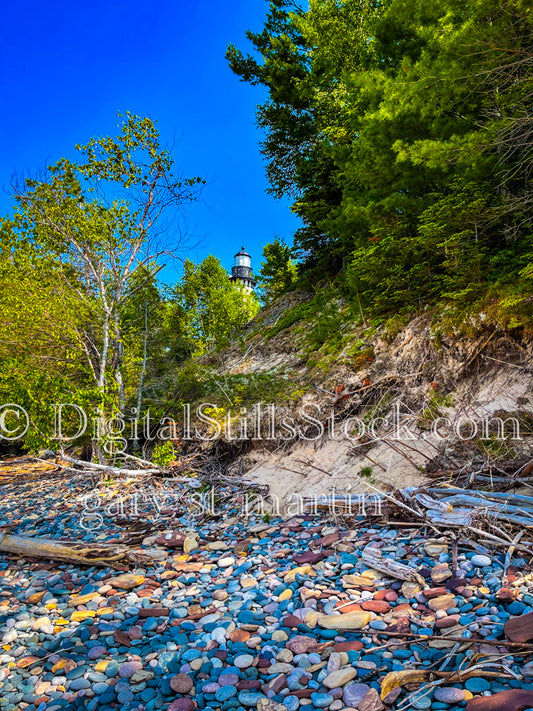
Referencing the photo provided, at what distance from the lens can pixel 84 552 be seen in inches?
169

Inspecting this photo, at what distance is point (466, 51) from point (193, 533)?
23.8 feet

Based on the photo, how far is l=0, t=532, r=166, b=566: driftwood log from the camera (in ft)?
13.9

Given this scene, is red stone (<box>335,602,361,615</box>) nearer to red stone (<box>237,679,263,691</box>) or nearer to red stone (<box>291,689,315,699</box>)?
red stone (<box>291,689,315,699</box>)

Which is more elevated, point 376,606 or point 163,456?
point 163,456

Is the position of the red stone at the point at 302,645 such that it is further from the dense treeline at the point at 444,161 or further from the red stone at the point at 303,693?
the dense treeline at the point at 444,161

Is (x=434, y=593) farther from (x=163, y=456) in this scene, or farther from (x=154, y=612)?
(x=163, y=456)

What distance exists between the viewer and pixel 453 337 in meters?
5.62

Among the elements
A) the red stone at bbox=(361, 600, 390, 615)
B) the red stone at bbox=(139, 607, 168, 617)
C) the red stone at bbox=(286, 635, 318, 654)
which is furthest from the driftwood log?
the red stone at bbox=(361, 600, 390, 615)

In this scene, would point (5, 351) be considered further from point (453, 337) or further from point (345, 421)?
point (453, 337)

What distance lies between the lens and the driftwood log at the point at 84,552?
4.23m

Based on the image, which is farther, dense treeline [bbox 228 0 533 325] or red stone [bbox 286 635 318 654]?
dense treeline [bbox 228 0 533 325]

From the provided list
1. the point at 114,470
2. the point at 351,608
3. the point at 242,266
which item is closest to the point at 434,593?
the point at 351,608

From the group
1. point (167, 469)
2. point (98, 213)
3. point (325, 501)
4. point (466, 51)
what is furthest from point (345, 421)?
point (98, 213)

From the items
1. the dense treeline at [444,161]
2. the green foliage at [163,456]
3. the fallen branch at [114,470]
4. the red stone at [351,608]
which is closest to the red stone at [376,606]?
the red stone at [351,608]
